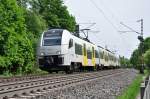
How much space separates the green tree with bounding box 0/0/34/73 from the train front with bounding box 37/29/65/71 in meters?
7.74

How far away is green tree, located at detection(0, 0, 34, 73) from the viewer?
150 ft

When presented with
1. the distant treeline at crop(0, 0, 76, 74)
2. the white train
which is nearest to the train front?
the white train

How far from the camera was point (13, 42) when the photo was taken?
4669cm

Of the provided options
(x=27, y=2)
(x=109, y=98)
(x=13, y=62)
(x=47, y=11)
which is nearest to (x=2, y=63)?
(x=13, y=62)

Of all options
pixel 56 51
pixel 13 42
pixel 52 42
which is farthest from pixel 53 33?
pixel 13 42

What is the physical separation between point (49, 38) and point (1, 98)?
21247 mm

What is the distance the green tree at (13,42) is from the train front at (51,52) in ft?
25.4

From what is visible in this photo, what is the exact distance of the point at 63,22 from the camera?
92.8 m

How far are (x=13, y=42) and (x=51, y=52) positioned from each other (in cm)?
1146

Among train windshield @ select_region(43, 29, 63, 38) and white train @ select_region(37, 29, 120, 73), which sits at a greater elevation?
train windshield @ select_region(43, 29, 63, 38)

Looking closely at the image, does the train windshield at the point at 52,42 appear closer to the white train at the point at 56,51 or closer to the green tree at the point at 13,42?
the white train at the point at 56,51

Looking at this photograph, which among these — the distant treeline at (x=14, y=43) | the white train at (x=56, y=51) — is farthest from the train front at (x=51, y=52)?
the distant treeline at (x=14, y=43)

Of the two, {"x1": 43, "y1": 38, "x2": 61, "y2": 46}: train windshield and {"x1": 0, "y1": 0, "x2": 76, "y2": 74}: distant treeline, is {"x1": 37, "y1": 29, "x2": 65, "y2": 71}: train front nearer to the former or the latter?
{"x1": 43, "y1": 38, "x2": 61, "y2": 46}: train windshield

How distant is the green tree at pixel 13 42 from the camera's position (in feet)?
150
